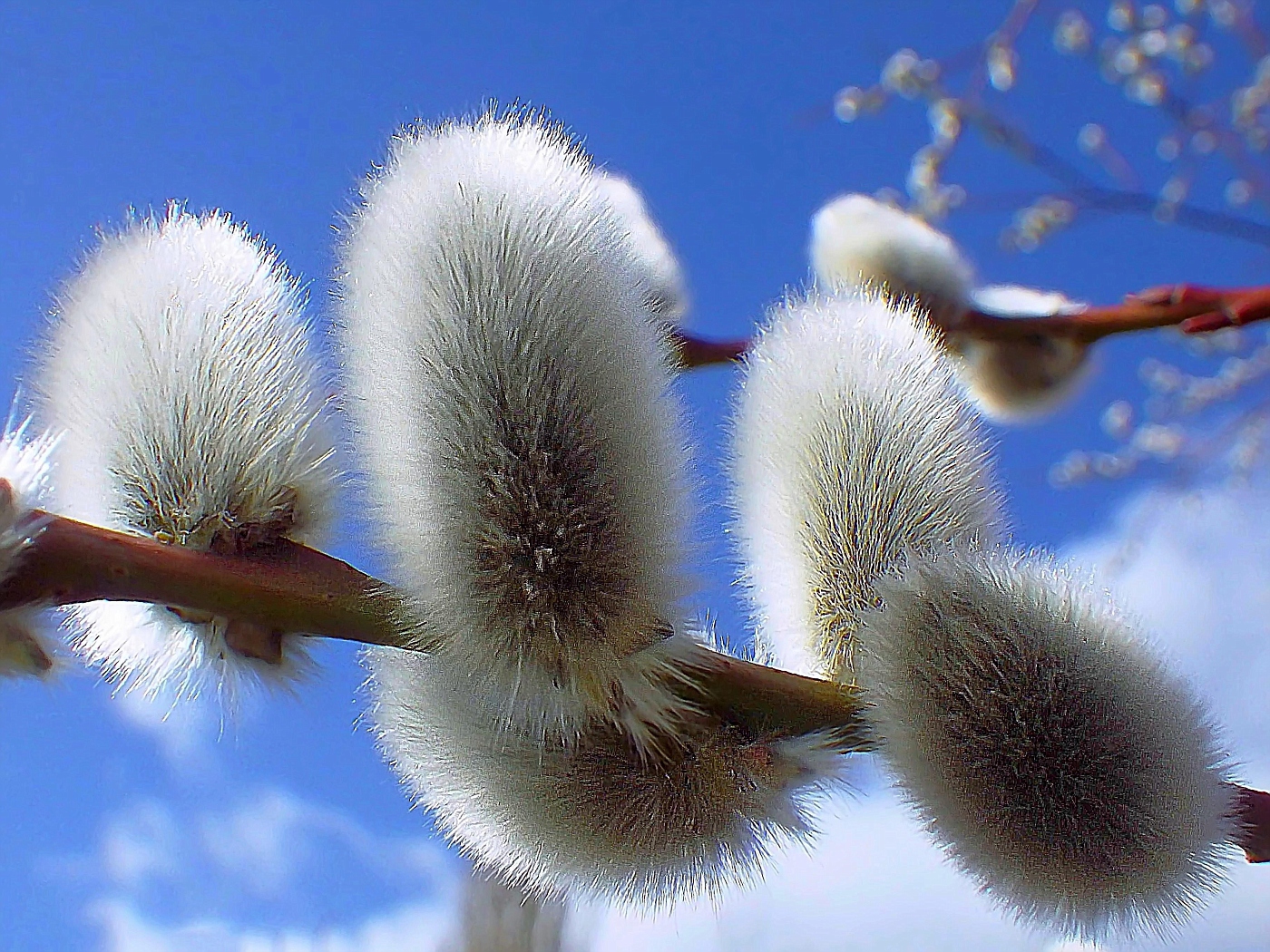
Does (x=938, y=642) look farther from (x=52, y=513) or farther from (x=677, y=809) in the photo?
(x=52, y=513)

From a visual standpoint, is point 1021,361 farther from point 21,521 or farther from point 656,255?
point 21,521

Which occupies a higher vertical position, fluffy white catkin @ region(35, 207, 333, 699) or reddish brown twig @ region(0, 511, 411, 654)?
fluffy white catkin @ region(35, 207, 333, 699)

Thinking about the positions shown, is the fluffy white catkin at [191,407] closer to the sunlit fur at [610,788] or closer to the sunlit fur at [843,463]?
the sunlit fur at [610,788]

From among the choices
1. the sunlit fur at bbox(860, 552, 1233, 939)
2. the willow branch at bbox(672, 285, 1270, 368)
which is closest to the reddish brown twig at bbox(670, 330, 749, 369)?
the willow branch at bbox(672, 285, 1270, 368)

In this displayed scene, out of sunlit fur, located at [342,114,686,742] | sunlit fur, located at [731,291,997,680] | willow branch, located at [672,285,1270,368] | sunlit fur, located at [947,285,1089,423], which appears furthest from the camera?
sunlit fur, located at [947,285,1089,423]

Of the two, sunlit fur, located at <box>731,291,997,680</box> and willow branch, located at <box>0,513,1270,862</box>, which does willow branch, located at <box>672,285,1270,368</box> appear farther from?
willow branch, located at <box>0,513,1270,862</box>

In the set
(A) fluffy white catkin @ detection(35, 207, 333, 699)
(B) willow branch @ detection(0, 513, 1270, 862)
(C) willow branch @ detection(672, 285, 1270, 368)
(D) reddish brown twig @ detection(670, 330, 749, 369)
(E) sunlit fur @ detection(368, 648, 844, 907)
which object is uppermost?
(C) willow branch @ detection(672, 285, 1270, 368)
